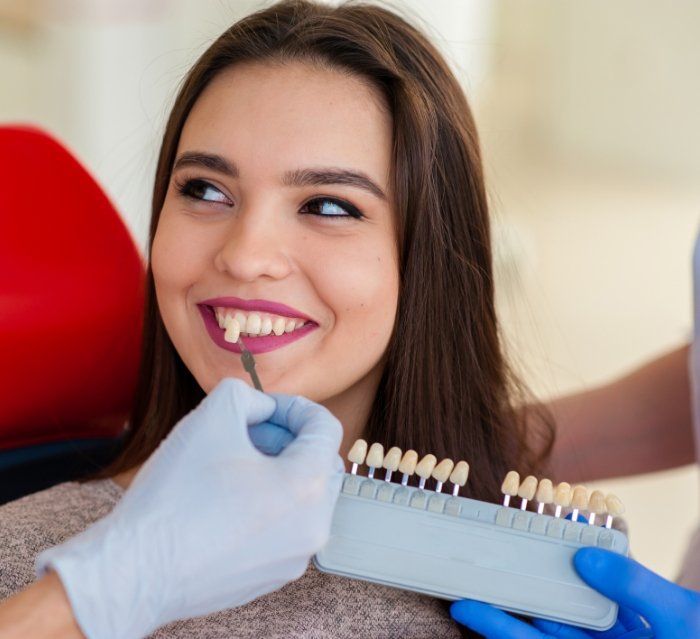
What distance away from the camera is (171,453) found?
0.84 m

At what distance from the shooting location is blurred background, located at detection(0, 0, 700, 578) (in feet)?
9.55

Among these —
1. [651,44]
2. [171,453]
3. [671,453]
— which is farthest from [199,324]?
[651,44]

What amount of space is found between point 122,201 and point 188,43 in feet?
2.28

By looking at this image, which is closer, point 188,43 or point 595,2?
point 188,43

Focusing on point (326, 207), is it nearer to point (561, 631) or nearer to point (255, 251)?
point (255, 251)

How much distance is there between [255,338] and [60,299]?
34 centimetres

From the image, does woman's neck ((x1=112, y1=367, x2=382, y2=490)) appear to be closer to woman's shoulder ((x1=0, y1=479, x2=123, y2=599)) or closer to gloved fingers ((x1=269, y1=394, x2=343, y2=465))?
woman's shoulder ((x1=0, y1=479, x2=123, y2=599))

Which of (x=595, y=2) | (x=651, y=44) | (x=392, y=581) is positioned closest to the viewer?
(x=392, y=581)

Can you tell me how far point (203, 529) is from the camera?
80 centimetres

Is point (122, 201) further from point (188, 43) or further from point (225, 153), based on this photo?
point (225, 153)

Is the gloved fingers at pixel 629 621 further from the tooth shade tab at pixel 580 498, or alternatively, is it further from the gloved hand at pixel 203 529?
the gloved hand at pixel 203 529

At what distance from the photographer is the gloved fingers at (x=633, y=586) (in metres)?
0.93

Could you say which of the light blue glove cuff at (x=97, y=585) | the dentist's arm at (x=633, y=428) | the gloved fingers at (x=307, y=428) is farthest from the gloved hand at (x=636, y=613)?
the dentist's arm at (x=633, y=428)

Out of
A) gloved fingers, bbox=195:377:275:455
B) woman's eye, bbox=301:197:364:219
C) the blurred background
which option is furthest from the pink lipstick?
the blurred background
